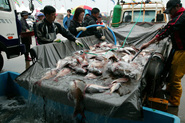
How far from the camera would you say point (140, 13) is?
288 inches

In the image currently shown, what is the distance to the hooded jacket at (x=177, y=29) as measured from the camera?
2.77 m

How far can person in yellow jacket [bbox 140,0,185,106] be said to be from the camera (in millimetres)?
2827

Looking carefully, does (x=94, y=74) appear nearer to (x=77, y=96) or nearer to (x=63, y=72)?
(x=63, y=72)

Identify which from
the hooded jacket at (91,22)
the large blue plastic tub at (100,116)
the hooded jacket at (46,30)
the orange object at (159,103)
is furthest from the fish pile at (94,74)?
the hooded jacket at (91,22)

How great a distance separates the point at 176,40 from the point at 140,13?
15.8ft

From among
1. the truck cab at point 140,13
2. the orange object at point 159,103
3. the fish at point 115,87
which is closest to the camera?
the fish at point 115,87

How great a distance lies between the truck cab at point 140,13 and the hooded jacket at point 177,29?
4426 mm

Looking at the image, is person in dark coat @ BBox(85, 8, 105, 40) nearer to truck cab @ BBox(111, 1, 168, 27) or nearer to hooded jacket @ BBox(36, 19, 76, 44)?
hooded jacket @ BBox(36, 19, 76, 44)

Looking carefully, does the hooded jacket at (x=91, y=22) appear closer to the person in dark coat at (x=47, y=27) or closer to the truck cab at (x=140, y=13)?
the person in dark coat at (x=47, y=27)

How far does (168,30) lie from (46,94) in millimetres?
2852

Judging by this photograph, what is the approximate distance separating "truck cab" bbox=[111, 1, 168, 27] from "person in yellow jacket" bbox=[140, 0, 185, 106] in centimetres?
440

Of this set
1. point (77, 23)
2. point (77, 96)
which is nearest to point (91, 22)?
point (77, 23)

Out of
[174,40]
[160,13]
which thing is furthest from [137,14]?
[174,40]

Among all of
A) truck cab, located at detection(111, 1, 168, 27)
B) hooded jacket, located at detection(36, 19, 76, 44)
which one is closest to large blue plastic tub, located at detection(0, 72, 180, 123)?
hooded jacket, located at detection(36, 19, 76, 44)
